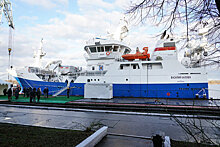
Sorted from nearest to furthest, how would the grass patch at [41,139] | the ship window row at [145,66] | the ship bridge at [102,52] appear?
the grass patch at [41,139]
the ship window row at [145,66]
the ship bridge at [102,52]

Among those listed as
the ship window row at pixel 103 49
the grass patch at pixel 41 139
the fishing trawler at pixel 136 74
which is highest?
the ship window row at pixel 103 49

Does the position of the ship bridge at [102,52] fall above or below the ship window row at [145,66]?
above

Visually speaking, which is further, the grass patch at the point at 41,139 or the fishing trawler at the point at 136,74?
the fishing trawler at the point at 136,74

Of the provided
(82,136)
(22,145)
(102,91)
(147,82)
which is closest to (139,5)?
(82,136)

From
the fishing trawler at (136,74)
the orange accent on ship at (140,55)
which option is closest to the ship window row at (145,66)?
the fishing trawler at (136,74)

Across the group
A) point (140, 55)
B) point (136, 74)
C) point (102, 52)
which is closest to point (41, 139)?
point (136, 74)

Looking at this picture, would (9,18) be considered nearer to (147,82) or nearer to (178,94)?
(147,82)

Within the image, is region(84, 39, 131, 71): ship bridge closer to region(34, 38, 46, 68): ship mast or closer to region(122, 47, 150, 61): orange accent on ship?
region(122, 47, 150, 61): orange accent on ship

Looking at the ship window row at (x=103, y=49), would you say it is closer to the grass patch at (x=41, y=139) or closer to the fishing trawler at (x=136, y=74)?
the fishing trawler at (x=136, y=74)

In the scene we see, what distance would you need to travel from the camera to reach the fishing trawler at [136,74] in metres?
15.3

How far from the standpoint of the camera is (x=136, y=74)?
16.8m

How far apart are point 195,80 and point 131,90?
23.4 ft

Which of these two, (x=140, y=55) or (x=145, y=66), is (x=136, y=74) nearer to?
(x=145, y=66)

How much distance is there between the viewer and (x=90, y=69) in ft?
67.6
